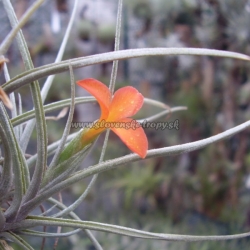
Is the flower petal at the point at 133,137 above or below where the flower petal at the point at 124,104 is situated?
below

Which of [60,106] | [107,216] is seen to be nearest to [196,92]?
[107,216]

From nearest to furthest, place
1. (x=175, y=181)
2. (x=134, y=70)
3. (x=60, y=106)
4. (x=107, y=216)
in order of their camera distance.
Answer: (x=60, y=106), (x=107, y=216), (x=175, y=181), (x=134, y=70)

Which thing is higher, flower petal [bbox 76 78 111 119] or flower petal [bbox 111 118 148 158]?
flower petal [bbox 76 78 111 119]

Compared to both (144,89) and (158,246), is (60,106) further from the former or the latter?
(144,89)

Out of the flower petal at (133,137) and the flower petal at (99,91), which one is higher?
the flower petal at (99,91)

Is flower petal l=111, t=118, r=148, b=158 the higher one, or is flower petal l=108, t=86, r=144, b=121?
flower petal l=108, t=86, r=144, b=121
